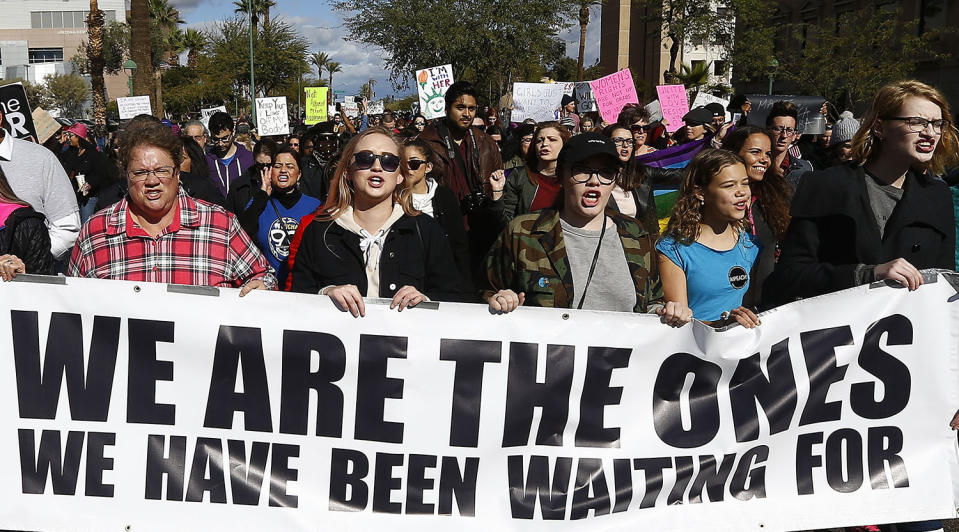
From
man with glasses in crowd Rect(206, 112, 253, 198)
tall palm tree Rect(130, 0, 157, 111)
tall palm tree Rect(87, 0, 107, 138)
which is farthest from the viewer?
tall palm tree Rect(87, 0, 107, 138)

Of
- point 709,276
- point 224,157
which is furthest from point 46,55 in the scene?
point 709,276

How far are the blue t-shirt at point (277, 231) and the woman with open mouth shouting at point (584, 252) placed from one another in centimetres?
264

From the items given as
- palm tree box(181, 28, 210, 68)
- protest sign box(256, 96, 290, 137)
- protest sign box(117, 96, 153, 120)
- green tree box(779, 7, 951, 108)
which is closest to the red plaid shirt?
protest sign box(256, 96, 290, 137)

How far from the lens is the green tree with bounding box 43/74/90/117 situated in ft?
287

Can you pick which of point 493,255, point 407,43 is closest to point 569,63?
point 407,43

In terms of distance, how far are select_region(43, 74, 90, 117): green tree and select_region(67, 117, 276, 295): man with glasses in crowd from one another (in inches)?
3594

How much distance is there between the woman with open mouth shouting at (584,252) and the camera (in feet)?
12.0

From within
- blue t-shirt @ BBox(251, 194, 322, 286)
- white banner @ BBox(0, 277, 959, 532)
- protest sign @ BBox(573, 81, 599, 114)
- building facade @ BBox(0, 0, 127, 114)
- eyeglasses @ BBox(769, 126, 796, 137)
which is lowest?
white banner @ BBox(0, 277, 959, 532)

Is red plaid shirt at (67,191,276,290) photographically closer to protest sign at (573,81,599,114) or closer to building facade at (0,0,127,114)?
protest sign at (573,81,599,114)

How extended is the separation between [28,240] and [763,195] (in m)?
3.75

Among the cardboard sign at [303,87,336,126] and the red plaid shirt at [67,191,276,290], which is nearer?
the red plaid shirt at [67,191,276,290]

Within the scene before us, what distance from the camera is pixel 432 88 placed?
38.5 feet

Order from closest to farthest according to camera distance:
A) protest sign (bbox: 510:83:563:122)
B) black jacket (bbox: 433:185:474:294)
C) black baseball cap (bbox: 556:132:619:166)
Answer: black baseball cap (bbox: 556:132:619:166) → black jacket (bbox: 433:185:474:294) → protest sign (bbox: 510:83:563:122)

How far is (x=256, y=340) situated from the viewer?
11.7ft
